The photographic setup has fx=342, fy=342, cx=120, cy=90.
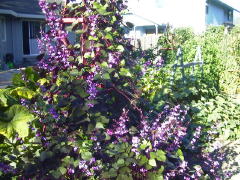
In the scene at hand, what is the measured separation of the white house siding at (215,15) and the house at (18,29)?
1569 cm

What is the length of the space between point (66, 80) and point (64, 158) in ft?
1.91

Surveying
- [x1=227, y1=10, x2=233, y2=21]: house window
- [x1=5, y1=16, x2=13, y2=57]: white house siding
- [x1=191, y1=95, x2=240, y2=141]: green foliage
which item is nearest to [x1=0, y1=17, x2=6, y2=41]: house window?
[x1=5, y1=16, x2=13, y2=57]: white house siding

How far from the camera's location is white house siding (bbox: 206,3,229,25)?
29672mm

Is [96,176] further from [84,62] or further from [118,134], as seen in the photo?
[84,62]

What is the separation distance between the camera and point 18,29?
1867 cm

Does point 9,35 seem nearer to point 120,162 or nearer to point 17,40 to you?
point 17,40

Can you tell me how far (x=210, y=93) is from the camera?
694 centimetres

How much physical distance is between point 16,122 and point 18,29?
54.7ft

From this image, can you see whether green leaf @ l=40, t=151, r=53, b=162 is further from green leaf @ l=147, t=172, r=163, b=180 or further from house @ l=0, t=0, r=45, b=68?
house @ l=0, t=0, r=45, b=68

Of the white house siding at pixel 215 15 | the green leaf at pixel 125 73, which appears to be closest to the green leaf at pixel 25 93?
the green leaf at pixel 125 73

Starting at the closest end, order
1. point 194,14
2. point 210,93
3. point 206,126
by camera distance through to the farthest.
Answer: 1. point 206,126
2. point 210,93
3. point 194,14

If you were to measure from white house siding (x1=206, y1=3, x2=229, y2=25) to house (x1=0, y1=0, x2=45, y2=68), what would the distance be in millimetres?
15692

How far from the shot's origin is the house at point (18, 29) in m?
17.7

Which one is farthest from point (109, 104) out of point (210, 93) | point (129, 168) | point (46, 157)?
point (210, 93)
